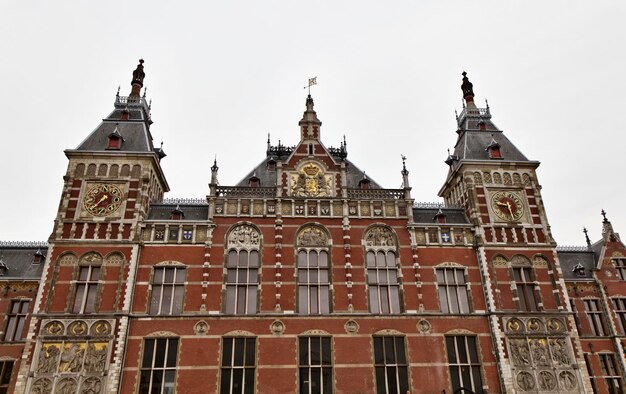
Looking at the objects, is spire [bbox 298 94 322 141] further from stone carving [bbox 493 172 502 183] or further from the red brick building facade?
stone carving [bbox 493 172 502 183]

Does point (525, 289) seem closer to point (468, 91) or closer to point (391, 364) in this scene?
point (391, 364)

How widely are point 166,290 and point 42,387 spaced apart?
25.3 ft

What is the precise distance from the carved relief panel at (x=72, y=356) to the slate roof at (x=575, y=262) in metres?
31.6

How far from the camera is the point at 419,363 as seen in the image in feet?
88.9

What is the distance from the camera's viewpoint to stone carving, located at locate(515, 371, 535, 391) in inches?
1052

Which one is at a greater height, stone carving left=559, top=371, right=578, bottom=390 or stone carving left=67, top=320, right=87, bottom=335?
stone carving left=67, top=320, right=87, bottom=335

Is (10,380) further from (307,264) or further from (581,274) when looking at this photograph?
(581,274)

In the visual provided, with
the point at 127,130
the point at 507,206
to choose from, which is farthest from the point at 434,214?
the point at 127,130

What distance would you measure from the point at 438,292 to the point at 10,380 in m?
26.7

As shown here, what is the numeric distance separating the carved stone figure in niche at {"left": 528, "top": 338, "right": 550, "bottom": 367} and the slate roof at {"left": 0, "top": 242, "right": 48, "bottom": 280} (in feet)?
104

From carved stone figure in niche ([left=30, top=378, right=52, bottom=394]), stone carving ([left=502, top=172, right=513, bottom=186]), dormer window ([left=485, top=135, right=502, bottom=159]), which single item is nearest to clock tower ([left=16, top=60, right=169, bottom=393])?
carved stone figure in niche ([left=30, top=378, right=52, bottom=394])

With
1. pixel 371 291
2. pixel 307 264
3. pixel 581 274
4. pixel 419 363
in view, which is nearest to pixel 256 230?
pixel 307 264

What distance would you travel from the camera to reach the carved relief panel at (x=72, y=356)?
81.4 feet

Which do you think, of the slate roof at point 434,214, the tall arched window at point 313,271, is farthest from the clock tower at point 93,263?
the slate roof at point 434,214
